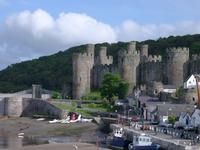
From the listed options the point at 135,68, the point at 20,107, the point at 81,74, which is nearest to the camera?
the point at 135,68

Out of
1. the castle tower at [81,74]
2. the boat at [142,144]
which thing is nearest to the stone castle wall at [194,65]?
the castle tower at [81,74]

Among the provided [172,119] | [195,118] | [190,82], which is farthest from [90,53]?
[195,118]

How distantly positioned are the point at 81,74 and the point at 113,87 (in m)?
10.3

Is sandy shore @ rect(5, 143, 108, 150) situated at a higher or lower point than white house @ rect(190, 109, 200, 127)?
lower

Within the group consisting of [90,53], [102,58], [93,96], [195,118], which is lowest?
[195,118]

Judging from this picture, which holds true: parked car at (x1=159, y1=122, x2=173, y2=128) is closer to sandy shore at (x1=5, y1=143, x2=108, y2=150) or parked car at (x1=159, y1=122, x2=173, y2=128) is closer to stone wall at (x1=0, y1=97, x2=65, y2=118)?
sandy shore at (x1=5, y1=143, x2=108, y2=150)

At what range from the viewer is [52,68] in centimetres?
14975

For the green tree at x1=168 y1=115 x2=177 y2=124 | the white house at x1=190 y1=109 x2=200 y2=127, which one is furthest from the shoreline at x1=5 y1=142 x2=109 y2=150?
the green tree at x1=168 y1=115 x2=177 y2=124

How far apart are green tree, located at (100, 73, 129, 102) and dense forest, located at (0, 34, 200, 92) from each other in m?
27.2

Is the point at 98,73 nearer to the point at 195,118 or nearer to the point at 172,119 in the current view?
the point at 172,119

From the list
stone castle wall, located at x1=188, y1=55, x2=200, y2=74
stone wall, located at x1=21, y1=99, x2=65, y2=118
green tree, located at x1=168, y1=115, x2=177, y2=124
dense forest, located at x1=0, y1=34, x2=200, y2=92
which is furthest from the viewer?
dense forest, located at x1=0, y1=34, x2=200, y2=92

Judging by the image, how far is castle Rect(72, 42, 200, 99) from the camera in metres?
80.3

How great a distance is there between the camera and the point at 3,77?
158750 mm

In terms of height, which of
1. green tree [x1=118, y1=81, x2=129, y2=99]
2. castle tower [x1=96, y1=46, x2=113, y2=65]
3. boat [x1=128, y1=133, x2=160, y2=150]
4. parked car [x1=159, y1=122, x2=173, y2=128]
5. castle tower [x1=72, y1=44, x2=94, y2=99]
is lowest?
boat [x1=128, y1=133, x2=160, y2=150]
